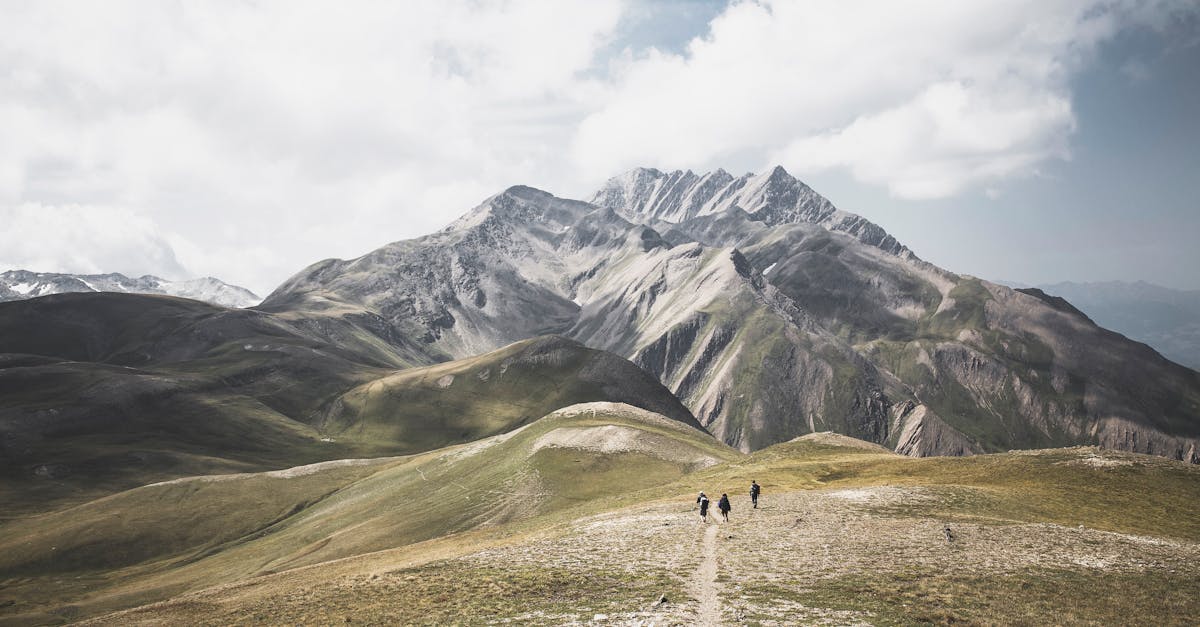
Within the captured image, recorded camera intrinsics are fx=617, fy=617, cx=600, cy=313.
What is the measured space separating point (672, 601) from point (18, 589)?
128179 mm

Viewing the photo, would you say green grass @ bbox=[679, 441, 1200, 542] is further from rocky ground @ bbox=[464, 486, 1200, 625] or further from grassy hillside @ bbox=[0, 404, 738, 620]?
grassy hillside @ bbox=[0, 404, 738, 620]

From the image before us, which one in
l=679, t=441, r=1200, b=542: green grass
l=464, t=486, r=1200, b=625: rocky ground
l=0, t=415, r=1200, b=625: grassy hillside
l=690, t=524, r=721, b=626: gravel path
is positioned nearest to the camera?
l=690, t=524, r=721, b=626: gravel path

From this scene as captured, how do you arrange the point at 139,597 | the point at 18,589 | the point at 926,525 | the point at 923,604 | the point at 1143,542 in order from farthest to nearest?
the point at 18,589, the point at 139,597, the point at 926,525, the point at 1143,542, the point at 923,604

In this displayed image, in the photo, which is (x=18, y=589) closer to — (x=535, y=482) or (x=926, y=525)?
(x=535, y=482)

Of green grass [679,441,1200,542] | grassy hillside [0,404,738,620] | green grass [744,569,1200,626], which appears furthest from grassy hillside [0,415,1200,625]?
grassy hillside [0,404,738,620]

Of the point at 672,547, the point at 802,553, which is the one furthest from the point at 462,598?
the point at 802,553

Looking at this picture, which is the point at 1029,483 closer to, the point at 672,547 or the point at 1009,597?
the point at 1009,597

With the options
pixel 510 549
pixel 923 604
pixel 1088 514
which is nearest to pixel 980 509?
pixel 1088 514

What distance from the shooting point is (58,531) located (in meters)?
124

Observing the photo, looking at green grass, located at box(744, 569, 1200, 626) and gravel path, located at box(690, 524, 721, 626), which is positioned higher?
gravel path, located at box(690, 524, 721, 626)

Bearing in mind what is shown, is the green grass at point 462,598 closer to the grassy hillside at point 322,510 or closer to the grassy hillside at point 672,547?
the grassy hillside at point 672,547

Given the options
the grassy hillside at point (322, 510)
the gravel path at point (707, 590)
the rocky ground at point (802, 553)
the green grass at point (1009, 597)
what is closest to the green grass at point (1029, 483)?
the rocky ground at point (802, 553)

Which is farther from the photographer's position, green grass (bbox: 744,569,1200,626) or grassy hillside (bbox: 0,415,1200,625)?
grassy hillside (bbox: 0,415,1200,625)

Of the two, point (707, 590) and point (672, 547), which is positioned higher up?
point (707, 590)
